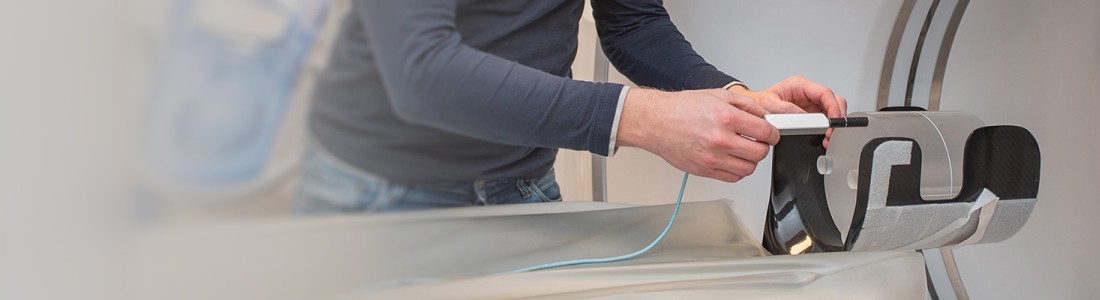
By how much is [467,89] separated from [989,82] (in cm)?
119

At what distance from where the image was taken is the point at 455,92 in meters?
0.68

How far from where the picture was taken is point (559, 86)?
0.74m

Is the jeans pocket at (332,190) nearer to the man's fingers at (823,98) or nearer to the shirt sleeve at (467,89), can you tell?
the shirt sleeve at (467,89)

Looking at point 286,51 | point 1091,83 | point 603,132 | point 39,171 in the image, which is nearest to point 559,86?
point 603,132

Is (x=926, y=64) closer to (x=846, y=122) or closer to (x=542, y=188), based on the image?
(x=846, y=122)

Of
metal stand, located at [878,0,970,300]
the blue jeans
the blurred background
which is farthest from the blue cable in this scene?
metal stand, located at [878,0,970,300]

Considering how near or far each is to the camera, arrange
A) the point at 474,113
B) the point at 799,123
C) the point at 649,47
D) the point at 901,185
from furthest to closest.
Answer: the point at 649,47 < the point at 901,185 < the point at 799,123 < the point at 474,113

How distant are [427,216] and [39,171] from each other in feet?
1.08

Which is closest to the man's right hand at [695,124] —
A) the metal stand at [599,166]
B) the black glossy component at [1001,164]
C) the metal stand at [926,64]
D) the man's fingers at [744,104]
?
the man's fingers at [744,104]

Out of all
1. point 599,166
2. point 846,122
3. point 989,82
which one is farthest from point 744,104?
point 989,82

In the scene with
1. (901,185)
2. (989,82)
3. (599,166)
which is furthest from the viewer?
(989,82)

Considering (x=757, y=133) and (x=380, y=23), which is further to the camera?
(x=757, y=133)

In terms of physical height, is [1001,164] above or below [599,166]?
above

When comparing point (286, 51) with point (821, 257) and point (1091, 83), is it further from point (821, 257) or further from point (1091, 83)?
point (1091, 83)
